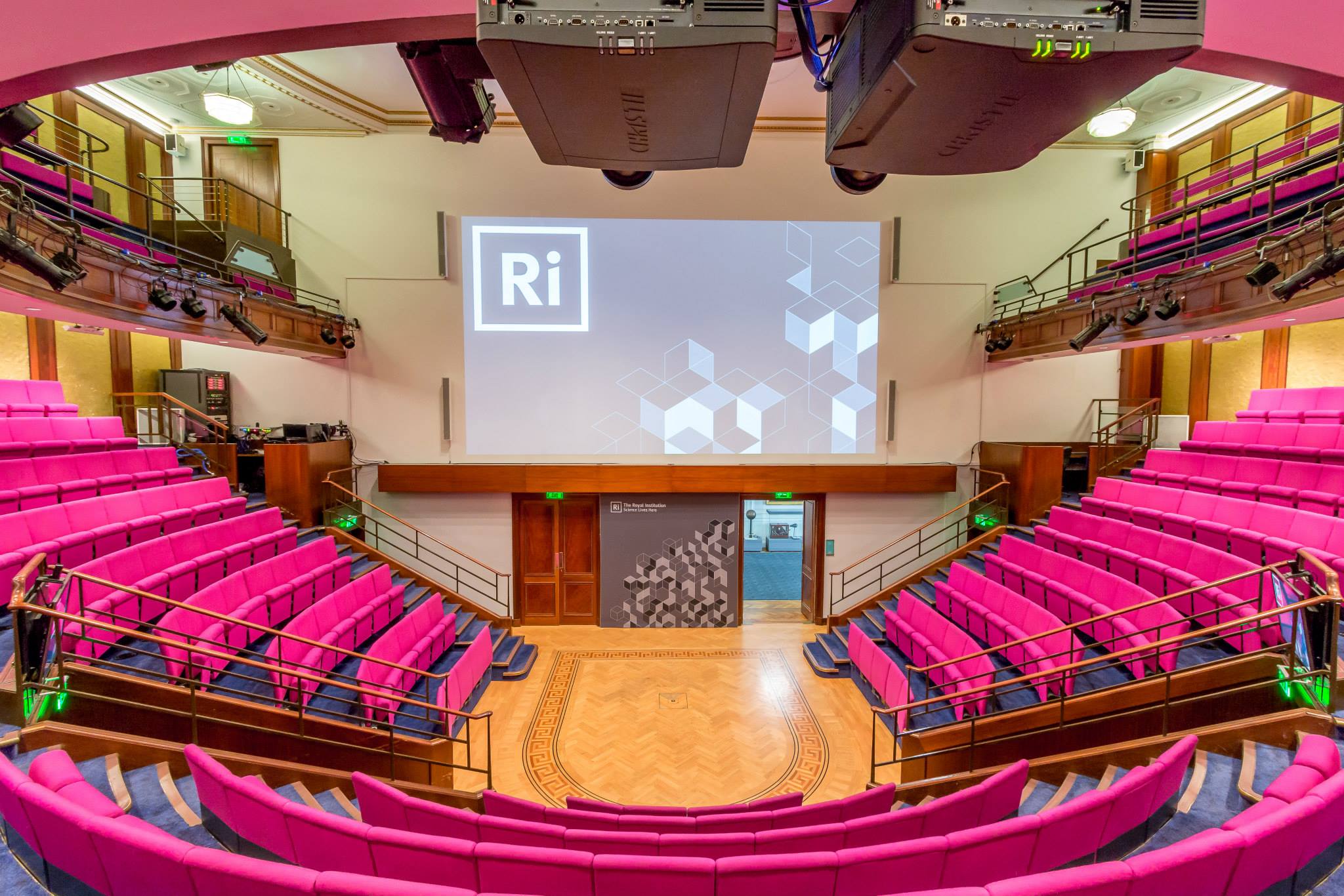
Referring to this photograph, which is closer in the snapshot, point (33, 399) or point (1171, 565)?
point (1171, 565)

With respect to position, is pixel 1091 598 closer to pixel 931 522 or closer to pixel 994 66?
pixel 931 522

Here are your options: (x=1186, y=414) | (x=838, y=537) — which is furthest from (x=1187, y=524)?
(x=1186, y=414)

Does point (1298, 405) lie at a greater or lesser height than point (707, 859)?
greater

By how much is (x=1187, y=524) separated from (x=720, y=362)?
5.06m

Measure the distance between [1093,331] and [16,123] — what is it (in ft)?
27.6

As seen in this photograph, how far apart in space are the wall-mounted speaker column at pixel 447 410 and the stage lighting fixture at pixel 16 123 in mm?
4511

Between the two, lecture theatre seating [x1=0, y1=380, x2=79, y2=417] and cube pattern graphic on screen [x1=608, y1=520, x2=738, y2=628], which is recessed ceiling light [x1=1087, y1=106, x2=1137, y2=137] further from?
lecture theatre seating [x1=0, y1=380, x2=79, y2=417]

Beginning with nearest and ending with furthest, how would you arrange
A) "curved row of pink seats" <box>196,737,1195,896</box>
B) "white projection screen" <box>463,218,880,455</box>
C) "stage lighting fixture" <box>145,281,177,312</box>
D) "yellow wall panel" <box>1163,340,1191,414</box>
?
"curved row of pink seats" <box>196,737,1195,896</box> < "stage lighting fixture" <box>145,281,177,312</box> < "white projection screen" <box>463,218,880,455</box> < "yellow wall panel" <box>1163,340,1191,414</box>

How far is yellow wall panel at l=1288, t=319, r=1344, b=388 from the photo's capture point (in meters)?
6.25

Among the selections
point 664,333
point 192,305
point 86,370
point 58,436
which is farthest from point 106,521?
point 664,333

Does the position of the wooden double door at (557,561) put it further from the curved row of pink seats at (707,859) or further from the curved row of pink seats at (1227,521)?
the curved row of pink seats at (1227,521)

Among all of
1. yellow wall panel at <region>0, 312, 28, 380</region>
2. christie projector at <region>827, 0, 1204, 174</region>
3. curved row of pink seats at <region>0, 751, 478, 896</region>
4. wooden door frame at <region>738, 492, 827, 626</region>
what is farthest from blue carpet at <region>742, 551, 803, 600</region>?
yellow wall panel at <region>0, 312, 28, 380</region>

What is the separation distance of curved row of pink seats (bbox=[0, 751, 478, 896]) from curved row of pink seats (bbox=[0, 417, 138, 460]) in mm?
4499

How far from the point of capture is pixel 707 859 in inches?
77.4
